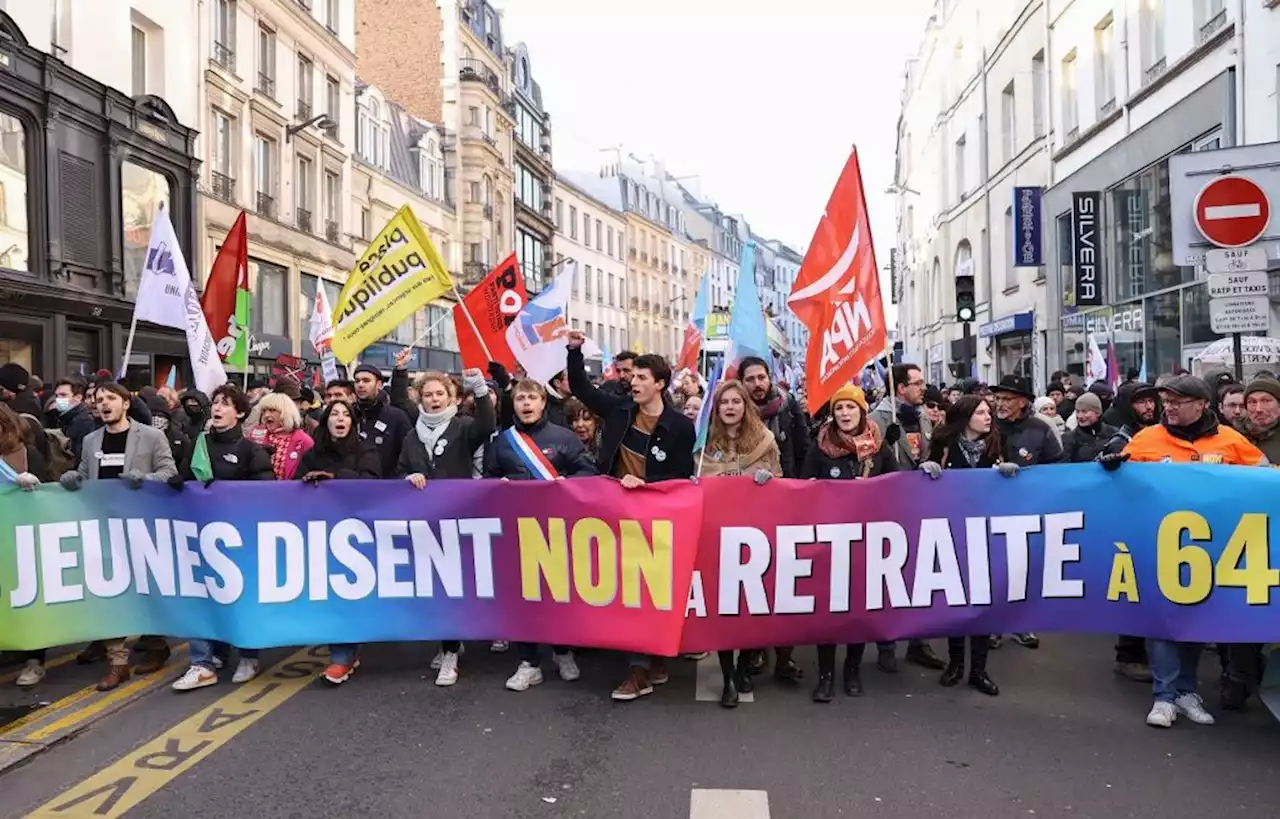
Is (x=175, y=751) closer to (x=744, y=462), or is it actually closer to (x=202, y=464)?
(x=202, y=464)

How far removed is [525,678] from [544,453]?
132 centimetres

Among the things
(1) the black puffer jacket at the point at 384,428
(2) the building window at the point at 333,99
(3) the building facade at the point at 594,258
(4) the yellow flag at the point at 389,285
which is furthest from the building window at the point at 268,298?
(3) the building facade at the point at 594,258

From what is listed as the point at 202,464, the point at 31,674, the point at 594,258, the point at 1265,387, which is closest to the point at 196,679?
the point at 31,674

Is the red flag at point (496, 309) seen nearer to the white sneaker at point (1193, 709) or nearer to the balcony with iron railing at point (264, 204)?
the white sneaker at point (1193, 709)

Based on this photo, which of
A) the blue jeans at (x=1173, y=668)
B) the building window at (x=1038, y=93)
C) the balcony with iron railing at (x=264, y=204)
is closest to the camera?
the blue jeans at (x=1173, y=668)

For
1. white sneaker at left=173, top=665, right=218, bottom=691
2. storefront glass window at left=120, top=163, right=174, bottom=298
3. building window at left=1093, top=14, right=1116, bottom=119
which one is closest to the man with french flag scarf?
white sneaker at left=173, top=665, right=218, bottom=691

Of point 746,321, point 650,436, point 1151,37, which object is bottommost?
point 650,436

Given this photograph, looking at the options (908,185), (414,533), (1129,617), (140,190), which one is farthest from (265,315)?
(908,185)

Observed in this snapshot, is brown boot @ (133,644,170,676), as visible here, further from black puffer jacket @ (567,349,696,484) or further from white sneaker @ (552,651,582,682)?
black puffer jacket @ (567,349,696,484)

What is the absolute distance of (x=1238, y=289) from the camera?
8.02 metres

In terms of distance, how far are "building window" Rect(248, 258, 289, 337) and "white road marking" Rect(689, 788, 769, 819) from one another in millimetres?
24665

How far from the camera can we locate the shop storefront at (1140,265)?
16734 millimetres

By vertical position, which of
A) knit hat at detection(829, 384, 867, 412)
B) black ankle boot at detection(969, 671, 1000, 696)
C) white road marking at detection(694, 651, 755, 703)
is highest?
knit hat at detection(829, 384, 867, 412)

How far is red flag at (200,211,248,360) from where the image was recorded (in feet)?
32.7
